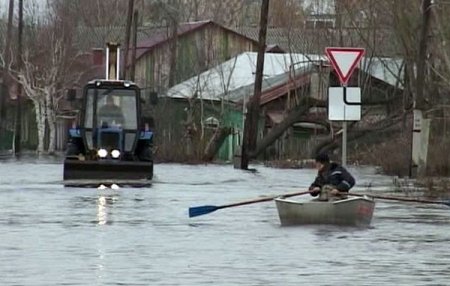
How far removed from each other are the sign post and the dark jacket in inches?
12.4

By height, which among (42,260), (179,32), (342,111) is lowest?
(42,260)

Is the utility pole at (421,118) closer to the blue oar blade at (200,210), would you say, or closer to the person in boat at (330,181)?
the blue oar blade at (200,210)

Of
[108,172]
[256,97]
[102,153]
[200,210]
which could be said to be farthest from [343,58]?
[256,97]

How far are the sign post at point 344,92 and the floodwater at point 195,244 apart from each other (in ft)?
6.08

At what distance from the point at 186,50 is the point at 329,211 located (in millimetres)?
64969

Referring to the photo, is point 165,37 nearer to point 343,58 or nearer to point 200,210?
point 200,210

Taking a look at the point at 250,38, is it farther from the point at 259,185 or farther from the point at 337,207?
the point at 337,207

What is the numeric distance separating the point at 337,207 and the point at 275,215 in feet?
13.1

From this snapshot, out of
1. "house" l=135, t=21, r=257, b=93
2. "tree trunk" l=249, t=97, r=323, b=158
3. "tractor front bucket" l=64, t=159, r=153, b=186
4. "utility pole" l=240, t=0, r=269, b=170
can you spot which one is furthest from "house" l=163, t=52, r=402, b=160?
"tractor front bucket" l=64, t=159, r=153, b=186

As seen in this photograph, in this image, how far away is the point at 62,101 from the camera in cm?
7569

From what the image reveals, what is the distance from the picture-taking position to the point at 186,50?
282 ft

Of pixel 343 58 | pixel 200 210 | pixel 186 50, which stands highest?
pixel 186 50

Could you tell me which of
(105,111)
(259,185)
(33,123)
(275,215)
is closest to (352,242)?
(275,215)

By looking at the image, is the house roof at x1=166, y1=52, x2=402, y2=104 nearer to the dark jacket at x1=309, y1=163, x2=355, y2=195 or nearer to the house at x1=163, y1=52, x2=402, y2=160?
the house at x1=163, y1=52, x2=402, y2=160
